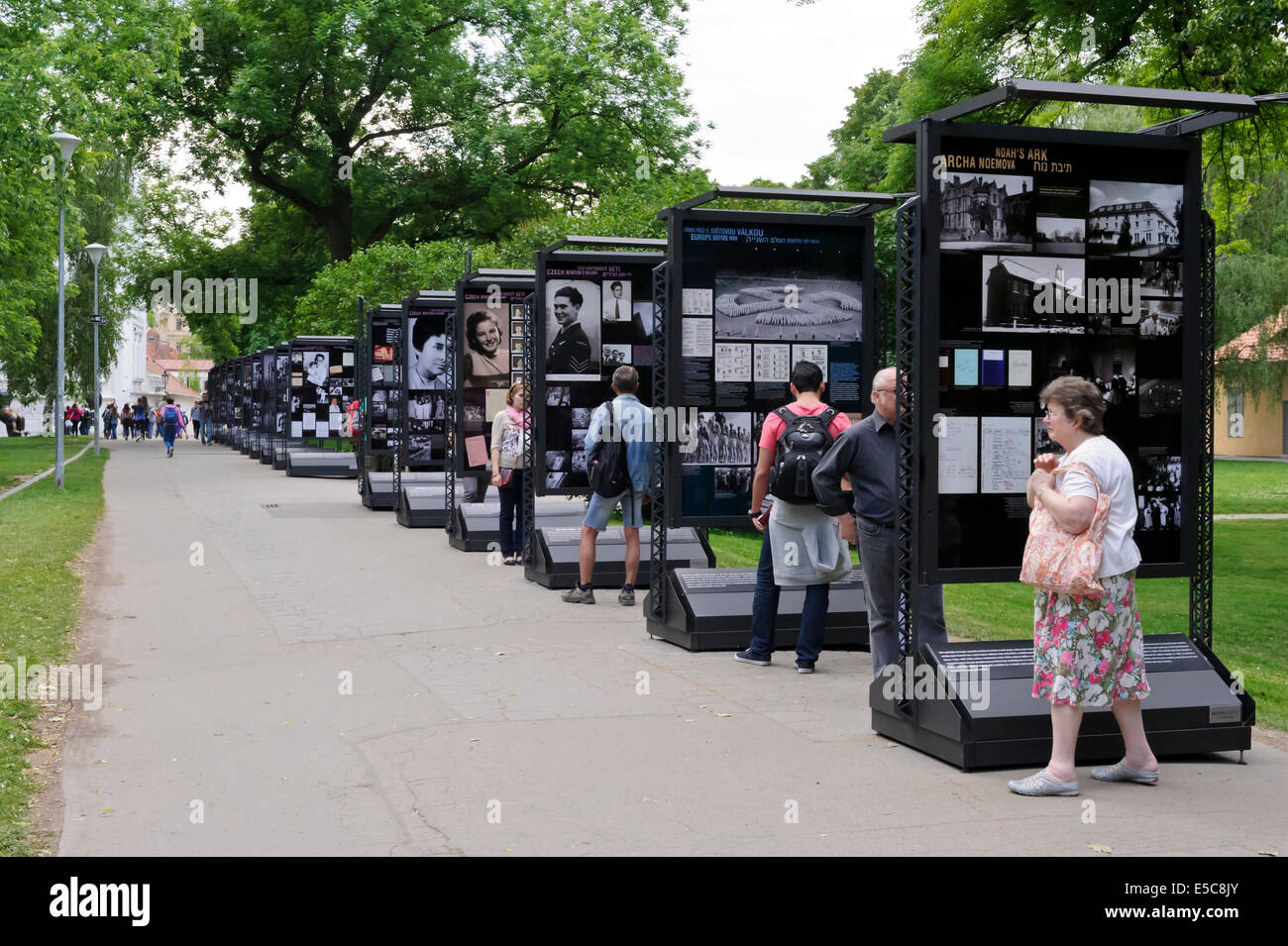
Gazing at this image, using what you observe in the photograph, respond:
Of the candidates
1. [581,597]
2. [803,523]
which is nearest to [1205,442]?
[803,523]

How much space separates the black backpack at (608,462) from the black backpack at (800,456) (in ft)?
9.42

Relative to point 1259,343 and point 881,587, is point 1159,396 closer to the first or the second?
point 881,587

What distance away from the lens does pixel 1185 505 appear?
7203 millimetres

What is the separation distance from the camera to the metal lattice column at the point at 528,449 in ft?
46.0

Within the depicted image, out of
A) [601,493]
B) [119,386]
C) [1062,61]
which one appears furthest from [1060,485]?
[119,386]

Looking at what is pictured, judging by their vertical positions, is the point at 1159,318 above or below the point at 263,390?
below

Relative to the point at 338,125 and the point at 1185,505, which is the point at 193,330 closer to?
the point at 338,125

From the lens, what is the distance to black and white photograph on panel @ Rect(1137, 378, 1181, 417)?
7.15 m

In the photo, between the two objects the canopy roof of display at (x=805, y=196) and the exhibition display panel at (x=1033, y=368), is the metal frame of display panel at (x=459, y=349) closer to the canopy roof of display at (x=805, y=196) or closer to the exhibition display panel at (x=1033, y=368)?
the canopy roof of display at (x=805, y=196)

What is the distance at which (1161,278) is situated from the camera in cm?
715

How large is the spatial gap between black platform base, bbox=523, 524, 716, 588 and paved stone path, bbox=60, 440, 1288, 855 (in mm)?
1294

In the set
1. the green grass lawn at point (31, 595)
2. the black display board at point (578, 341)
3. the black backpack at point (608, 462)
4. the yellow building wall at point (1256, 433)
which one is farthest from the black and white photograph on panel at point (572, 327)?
the yellow building wall at point (1256, 433)

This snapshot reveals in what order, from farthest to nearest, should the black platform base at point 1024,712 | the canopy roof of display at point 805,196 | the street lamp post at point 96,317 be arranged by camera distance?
the street lamp post at point 96,317 < the canopy roof of display at point 805,196 < the black platform base at point 1024,712

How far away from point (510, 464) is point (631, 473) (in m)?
3.09
